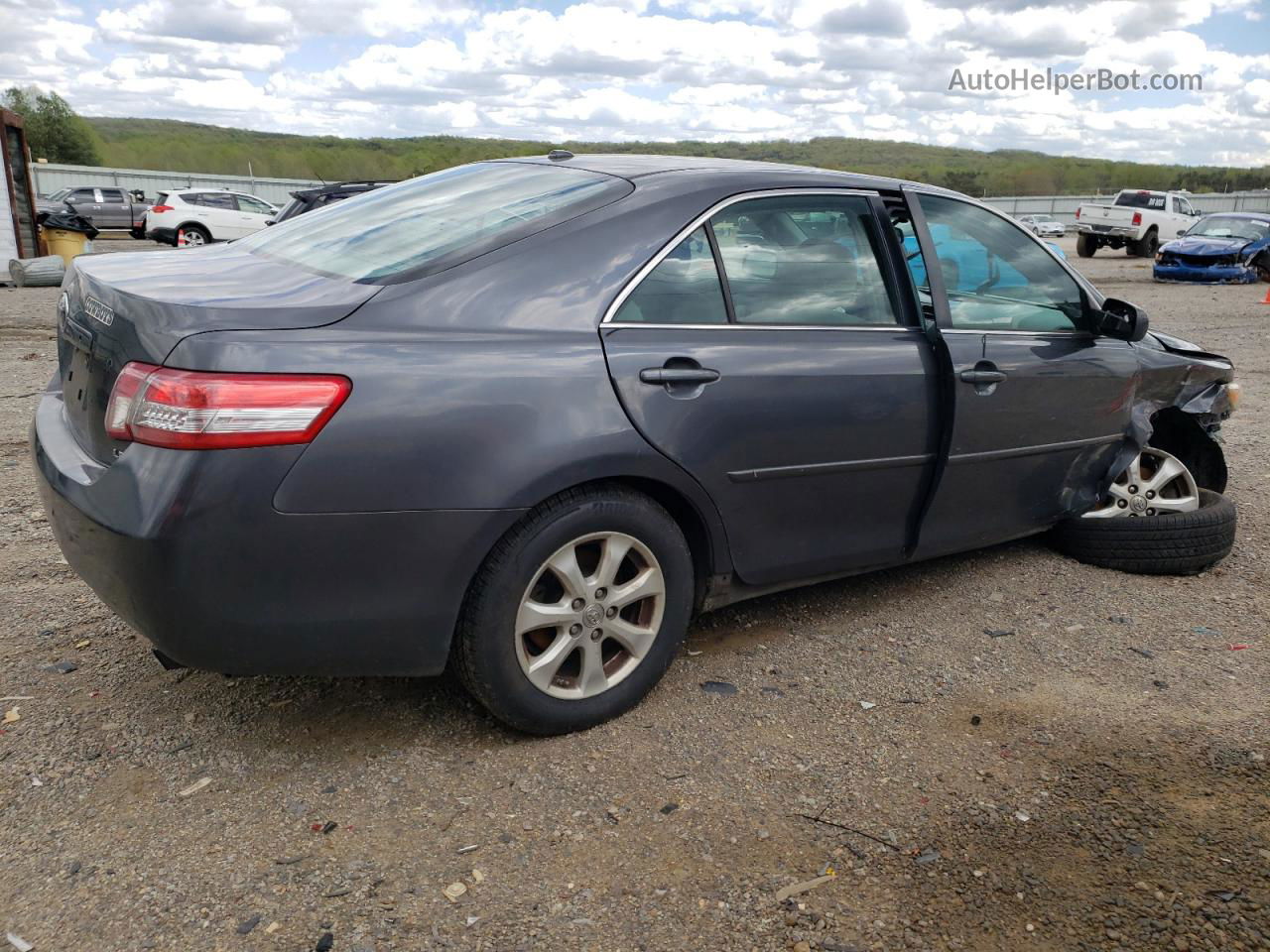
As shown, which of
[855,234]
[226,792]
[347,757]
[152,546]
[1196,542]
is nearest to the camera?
[152,546]

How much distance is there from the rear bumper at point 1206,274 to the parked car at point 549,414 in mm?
20265

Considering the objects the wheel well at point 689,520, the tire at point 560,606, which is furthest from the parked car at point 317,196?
the tire at point 560,606

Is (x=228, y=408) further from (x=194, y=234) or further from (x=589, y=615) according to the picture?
(x=194, y=234)

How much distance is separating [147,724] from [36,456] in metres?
0.83

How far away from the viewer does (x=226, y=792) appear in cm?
279

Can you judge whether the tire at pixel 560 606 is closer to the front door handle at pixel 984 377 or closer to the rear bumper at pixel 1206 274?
the front door handle at pixel 984 377

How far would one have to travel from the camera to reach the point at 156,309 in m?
2.62

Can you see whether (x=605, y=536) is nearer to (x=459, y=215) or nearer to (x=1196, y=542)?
(x=459, y=215)

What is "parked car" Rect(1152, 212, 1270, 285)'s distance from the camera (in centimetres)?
2175

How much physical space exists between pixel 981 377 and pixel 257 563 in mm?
2512

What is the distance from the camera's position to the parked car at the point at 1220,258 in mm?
21750

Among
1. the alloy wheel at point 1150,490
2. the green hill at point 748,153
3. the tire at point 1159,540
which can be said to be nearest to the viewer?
the tire at point 1159,540

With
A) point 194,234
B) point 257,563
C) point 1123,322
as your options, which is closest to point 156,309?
point 257,563

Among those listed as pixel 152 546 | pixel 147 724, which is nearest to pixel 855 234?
pixel 152 546
